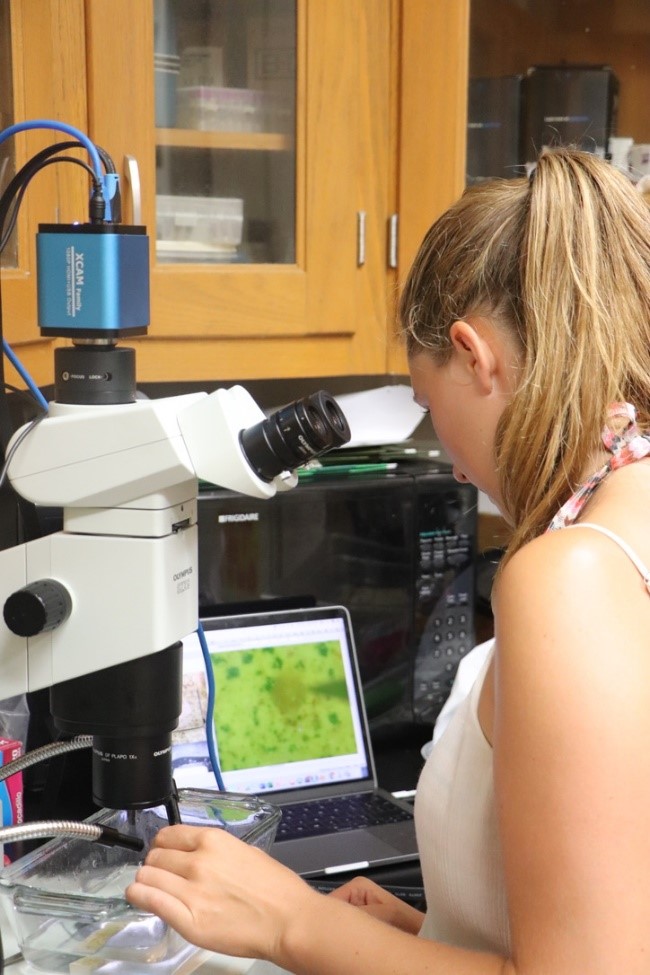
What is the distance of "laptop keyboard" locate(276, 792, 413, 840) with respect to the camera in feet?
4.52

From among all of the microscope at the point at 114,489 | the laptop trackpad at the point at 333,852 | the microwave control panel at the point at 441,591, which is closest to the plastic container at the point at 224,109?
the microwave control panel at the point at 441,591

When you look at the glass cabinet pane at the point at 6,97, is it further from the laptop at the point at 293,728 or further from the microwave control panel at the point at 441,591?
the microwave control panel at the point at 441,591

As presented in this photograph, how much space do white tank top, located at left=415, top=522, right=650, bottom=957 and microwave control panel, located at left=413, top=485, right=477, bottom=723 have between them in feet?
2.08

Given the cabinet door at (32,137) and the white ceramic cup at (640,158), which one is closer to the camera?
the cabinet door at (32,137)

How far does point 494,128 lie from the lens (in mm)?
1703

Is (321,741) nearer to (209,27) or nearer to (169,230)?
(169,230)

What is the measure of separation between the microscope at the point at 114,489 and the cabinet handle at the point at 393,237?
0.81 meters

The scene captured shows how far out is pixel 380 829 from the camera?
1.38 m

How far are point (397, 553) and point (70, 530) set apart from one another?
0.82m

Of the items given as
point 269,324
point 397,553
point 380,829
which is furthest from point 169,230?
point 380,829

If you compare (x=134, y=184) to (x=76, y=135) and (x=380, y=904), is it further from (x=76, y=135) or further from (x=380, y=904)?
(x=380, y=904)

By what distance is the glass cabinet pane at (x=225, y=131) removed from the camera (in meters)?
1.47

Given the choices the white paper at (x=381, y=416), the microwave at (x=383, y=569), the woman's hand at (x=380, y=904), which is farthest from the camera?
the white paper at (x=381, y=416)

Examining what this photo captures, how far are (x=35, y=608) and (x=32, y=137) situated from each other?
56cm
